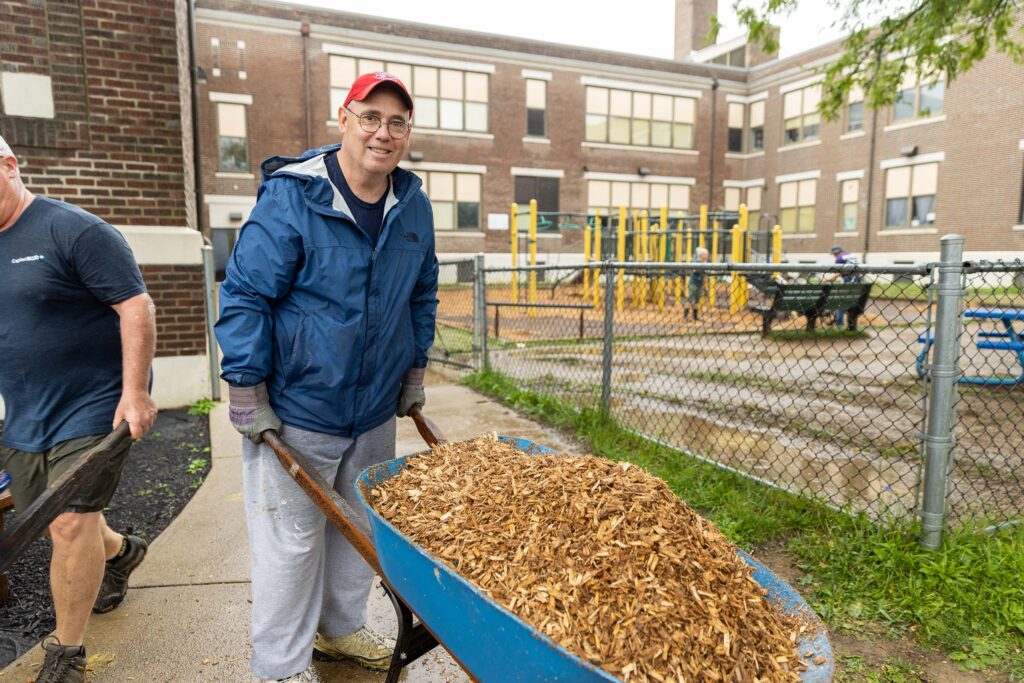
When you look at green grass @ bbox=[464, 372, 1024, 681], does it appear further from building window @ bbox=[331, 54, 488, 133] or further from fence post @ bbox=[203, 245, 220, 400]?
building window @ bbox=[331, 54, 488, 133]

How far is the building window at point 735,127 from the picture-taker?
31.5 meters

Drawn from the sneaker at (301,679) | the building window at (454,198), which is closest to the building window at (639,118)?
the building window at (454,198)

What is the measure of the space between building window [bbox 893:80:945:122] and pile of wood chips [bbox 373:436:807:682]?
90.0ft

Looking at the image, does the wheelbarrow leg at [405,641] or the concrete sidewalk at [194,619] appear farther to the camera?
the concrete sidewalk at [194,619]

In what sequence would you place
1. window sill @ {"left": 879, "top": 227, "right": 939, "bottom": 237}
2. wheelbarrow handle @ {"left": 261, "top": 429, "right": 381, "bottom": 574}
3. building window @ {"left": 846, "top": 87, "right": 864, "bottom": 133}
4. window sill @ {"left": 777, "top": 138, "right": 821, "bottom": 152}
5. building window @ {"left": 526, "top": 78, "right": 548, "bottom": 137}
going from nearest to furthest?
wheelbarrow handle @ {"left": 261, "top": 429, "right": 381, "bottom": 574}, window sill @ {"left": 879, "top": 227, "right": 939, "bottom": 237}, building window @ {"left": 846, "top": 87, "right": 864, "bottom": 133}, building window @ {"left": 526, "top": 78, "right": 548, "bottom": 137}, window sill @ {"left": 777, "top": 138, "right": 821, "bottom": 152}

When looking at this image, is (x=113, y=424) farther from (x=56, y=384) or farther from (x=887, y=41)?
(x=887, y=41)

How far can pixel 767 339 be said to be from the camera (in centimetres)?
1098

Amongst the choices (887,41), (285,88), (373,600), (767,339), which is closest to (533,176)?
(285,88)

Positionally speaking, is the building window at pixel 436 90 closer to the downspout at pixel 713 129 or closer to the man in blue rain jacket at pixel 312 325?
the downspout at pixel 713 129

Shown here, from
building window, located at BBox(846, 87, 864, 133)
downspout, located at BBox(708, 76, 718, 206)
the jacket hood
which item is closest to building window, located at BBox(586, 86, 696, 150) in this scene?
downspout, located at BBox(708, 76, 718, 206)

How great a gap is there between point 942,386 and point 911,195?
1022 inches

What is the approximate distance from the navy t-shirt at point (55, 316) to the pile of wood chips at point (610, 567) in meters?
1.43

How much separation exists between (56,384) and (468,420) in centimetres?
385

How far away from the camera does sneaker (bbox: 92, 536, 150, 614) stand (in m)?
2.95
